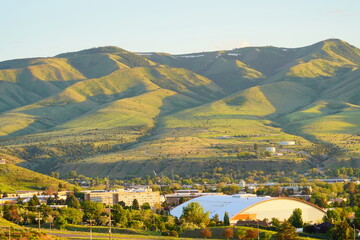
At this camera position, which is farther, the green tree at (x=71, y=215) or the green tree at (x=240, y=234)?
the green tree at (x=71, y=215)

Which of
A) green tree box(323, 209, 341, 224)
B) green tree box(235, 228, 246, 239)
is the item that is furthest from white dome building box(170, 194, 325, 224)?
green tree box(235, 228, 246, 239)

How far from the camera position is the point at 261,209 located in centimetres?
13775

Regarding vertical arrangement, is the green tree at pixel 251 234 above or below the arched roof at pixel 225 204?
below

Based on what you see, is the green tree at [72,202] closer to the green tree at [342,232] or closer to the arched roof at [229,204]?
the arched roof at [229,204]

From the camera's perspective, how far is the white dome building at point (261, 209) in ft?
445

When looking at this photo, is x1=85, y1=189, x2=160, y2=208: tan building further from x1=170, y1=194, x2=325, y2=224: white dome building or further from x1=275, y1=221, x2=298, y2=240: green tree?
x1=275, y1=221, x2=298, y2=240: green tree

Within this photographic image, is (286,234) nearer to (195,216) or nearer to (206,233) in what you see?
(206,233)

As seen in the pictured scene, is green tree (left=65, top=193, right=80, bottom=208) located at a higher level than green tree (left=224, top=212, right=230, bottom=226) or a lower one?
higher

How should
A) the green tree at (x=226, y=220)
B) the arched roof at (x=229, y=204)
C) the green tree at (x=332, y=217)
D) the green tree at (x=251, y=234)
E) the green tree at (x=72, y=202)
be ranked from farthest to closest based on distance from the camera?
the green tree at (x=72, y=202) < the arched roof at (x=229, y=204) < the green tree at (x=332, y=217) < the green tree at (x=226, y=220) < the green tree at (x=251, y=234)

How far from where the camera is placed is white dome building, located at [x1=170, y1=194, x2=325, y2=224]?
445 ft

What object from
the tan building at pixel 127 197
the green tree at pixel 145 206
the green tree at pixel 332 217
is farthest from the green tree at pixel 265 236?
the tan building at pixel 127 197

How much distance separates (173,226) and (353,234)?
26060mm

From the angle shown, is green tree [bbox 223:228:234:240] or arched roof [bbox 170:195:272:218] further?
arched roof [bbox 170:195:272:218]

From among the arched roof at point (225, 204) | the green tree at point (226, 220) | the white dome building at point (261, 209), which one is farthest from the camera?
the arched roof at point (225, 204)
